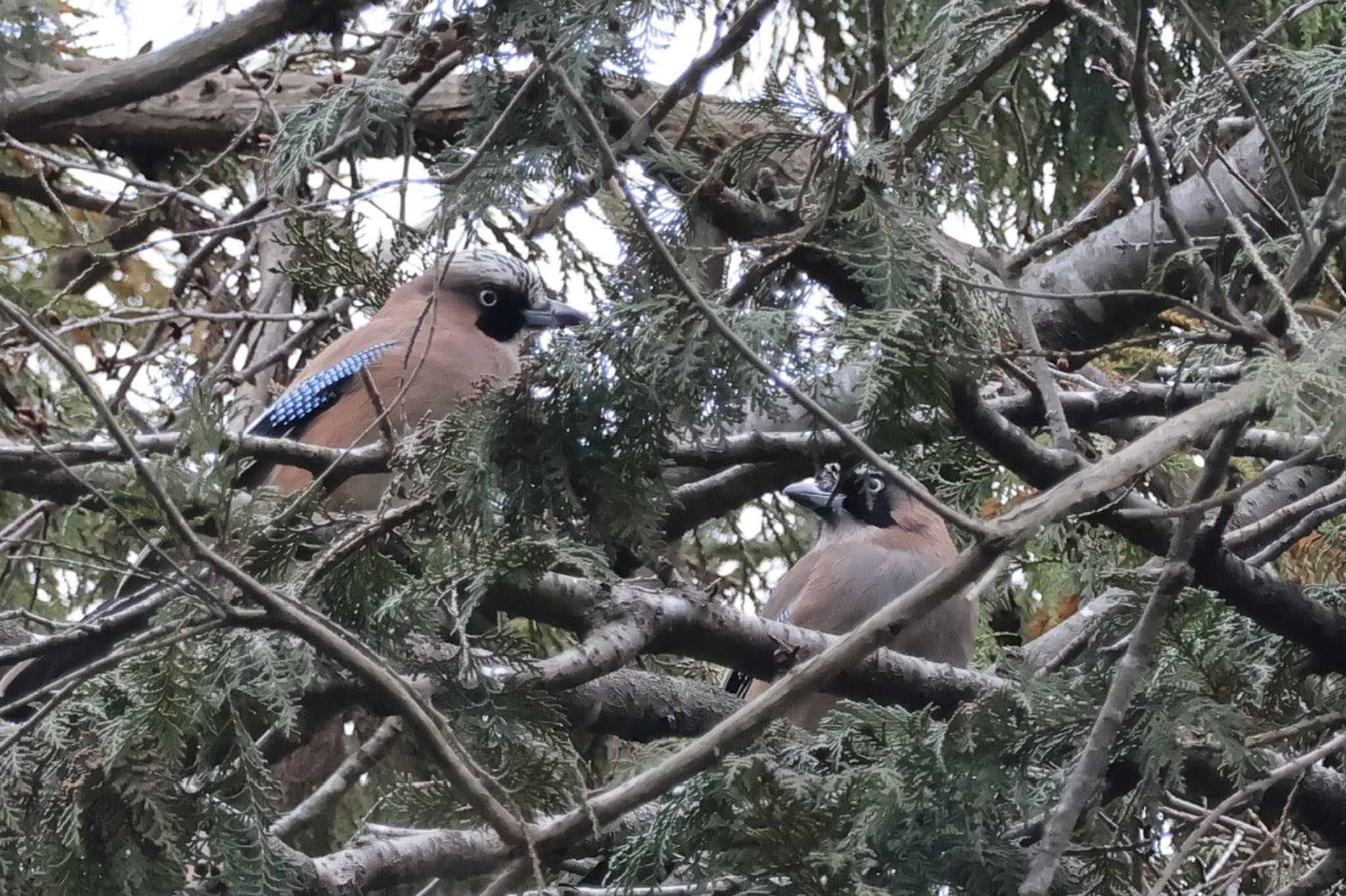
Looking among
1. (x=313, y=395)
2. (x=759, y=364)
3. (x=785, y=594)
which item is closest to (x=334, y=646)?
(x=759, y=364)

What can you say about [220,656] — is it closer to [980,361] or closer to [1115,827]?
[980,361]

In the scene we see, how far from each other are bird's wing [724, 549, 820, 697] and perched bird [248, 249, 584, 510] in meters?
1.22

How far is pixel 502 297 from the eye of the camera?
6043 mm

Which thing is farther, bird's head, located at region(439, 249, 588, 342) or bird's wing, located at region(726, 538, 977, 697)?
bird's head, located at region(439, 249, 588, 342)

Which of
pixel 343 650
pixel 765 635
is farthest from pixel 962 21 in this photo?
pixel 343 650

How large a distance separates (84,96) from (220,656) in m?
3.35

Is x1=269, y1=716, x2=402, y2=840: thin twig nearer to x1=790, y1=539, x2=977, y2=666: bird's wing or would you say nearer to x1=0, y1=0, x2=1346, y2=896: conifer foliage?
x1=0, y1=0, x2=1346, y2=896: conifer foliage

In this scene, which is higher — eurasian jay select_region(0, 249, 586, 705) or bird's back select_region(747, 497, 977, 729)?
eurasian jay select_region(0, 249, 586, 705)

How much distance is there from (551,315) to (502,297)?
0.64 feet

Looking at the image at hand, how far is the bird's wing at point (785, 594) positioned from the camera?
18.4 feet

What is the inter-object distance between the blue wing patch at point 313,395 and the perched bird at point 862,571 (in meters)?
1.50

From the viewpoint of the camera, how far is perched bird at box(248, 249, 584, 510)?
5258 millimetres

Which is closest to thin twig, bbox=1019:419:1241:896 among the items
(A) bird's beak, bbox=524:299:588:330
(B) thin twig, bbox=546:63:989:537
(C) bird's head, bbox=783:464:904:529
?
(B) thin twig, bbox=546:63:989:537

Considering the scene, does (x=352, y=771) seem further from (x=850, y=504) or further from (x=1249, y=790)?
(x=1249, y=790)
